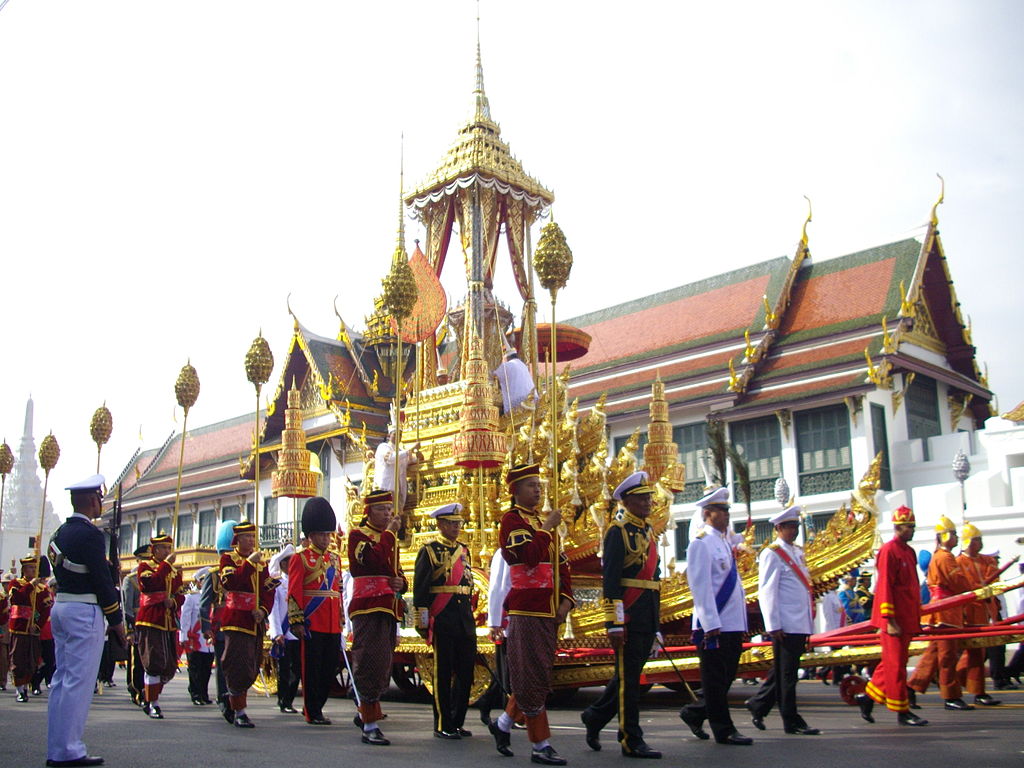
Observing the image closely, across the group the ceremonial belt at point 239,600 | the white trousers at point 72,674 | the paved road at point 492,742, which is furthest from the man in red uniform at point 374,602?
the white trousers at point 72,674

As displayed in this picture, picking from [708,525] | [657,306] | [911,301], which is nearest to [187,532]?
[657,306]

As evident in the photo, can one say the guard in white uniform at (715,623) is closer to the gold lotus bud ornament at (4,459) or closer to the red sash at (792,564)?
the red sash at (792,564)

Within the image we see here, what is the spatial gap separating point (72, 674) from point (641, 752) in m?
3.34

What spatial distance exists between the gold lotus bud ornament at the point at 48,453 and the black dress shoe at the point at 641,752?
563 inches

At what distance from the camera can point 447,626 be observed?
746 centimetres

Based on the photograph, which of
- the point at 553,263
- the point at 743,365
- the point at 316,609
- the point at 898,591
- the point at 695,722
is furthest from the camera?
the point at 743,365

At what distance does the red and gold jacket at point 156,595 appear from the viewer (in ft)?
31.2

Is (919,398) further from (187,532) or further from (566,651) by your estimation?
(187,532)

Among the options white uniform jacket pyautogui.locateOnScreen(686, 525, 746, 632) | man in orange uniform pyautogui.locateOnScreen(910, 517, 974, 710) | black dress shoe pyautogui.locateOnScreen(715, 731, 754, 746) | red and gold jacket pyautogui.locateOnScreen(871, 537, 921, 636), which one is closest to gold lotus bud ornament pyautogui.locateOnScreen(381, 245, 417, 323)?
white uniform jacket pyautogui.locateOnScreen(686, 525, 746, 632)

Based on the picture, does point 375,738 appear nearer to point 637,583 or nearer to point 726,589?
point 637,583

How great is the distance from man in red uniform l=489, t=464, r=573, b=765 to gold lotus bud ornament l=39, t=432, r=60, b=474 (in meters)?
13.4

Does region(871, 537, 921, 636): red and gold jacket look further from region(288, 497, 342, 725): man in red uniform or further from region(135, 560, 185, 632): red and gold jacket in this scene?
region(135, 560, 185, 632): red and gold jacket

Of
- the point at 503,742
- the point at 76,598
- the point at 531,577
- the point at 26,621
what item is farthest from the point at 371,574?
the point at 26,621

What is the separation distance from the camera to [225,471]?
33656mm
